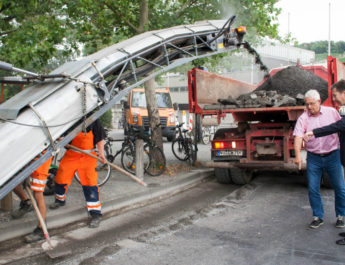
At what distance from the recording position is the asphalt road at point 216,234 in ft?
11.9

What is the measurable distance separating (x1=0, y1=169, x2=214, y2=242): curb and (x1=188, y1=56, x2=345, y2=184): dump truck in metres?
0.72

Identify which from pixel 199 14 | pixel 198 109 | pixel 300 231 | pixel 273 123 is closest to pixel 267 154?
pixel 273 123

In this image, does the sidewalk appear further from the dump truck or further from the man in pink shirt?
the man in pink shirt

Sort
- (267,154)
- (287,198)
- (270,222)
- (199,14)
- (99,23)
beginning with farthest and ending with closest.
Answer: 1. (199,14)
2. (99,23)
3. (267,154)
4. (287,198)
5. (270,222)

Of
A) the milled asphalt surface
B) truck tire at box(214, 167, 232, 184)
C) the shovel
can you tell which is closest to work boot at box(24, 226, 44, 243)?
the milled asphalt surface

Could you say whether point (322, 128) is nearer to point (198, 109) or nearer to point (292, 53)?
point (198, 109)

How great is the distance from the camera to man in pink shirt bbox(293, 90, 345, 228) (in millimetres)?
4352

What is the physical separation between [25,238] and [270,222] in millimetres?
3265

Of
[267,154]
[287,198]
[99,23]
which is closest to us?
[287,198]

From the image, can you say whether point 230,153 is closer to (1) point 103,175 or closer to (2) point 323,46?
(1) point 103,175

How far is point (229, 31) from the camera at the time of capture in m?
6.51

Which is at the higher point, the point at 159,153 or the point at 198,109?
the point at 198,109

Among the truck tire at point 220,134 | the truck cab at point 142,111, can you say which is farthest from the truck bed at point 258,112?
the truck cab at point 142,111

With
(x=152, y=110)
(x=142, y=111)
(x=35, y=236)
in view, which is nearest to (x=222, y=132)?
(x=152, y=110)
